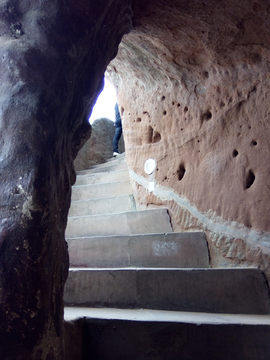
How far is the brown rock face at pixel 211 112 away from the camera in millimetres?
1870

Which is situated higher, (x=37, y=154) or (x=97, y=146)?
(x=37, y=154)

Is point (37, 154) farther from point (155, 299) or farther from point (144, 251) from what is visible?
point (144, 251)

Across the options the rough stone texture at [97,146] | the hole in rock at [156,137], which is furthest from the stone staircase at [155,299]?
the rough stone texture at [97,146]

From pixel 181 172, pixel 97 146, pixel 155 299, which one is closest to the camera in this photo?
pixel 155 299

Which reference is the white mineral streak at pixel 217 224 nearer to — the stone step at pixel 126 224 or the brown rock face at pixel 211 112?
the brown rock face at pixel 211 112

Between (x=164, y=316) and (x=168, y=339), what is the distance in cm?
14

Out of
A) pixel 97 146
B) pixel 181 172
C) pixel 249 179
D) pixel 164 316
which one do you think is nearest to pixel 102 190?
pixel 181 172

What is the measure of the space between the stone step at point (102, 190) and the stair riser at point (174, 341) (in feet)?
6.01

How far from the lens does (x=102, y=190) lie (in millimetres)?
Answer: 3297

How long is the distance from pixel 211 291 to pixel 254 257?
1.26ft

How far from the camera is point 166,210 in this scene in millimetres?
2473

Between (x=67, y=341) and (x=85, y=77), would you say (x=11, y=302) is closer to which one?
(x=67, y=341)

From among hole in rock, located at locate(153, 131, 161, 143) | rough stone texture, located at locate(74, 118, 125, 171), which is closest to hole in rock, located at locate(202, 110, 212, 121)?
hole in rock, located at locate(153, 131, 161, 143)

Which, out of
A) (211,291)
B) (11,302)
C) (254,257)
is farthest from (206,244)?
(11,302)
